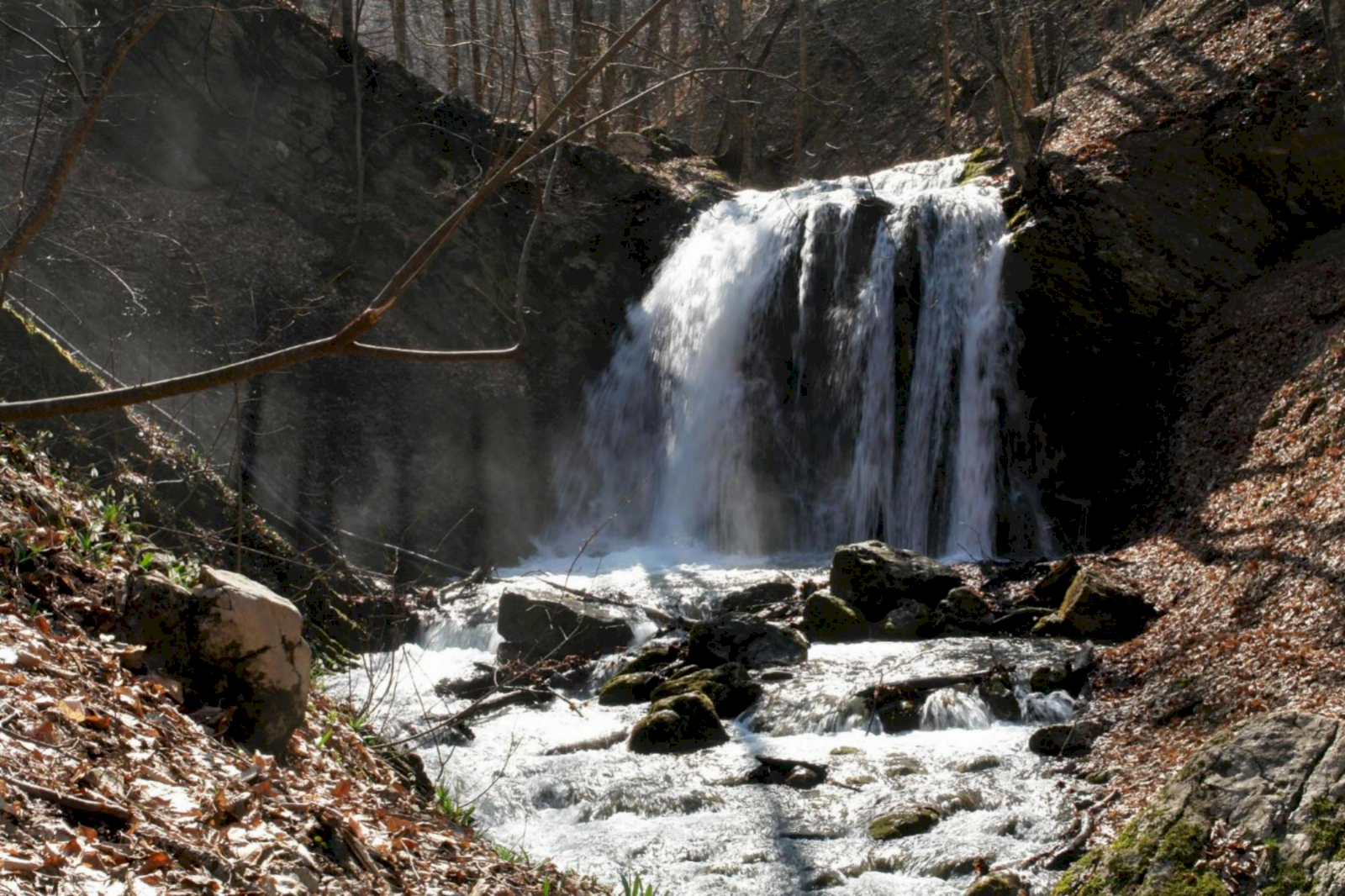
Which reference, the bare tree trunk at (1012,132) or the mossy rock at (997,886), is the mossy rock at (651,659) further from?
the bare tree trunk at (1012,132)

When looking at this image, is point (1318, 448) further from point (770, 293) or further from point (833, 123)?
point (833, 123)

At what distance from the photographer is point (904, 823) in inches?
272

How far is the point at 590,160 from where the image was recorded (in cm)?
2027

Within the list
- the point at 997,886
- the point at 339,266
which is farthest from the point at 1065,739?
the point at 339,266

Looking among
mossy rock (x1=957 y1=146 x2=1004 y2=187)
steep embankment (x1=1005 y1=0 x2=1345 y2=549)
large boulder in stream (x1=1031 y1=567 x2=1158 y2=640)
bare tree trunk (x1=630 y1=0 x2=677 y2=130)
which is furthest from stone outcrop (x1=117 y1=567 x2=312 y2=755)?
mossy rock (x1=957 y1=146 x2=1004 y2=187)

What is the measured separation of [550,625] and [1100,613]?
194 inches

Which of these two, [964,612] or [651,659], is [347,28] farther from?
[964,612]

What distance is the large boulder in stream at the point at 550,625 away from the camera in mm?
11164

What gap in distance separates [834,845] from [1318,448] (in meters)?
6.37

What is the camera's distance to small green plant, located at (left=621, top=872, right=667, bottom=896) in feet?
16.6

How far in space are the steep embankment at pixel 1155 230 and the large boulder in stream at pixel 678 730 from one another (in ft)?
21.2

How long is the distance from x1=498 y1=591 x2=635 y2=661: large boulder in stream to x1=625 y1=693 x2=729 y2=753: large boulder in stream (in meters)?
2.40

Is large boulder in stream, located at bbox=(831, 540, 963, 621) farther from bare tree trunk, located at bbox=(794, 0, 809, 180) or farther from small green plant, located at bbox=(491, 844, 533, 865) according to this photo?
bare tree trunk, located at bbox=(794, 0, 809, 180)

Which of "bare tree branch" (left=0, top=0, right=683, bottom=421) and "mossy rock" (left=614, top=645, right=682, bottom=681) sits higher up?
"bare tree branch" (left=0, top=0, right=683, bottom=421)
